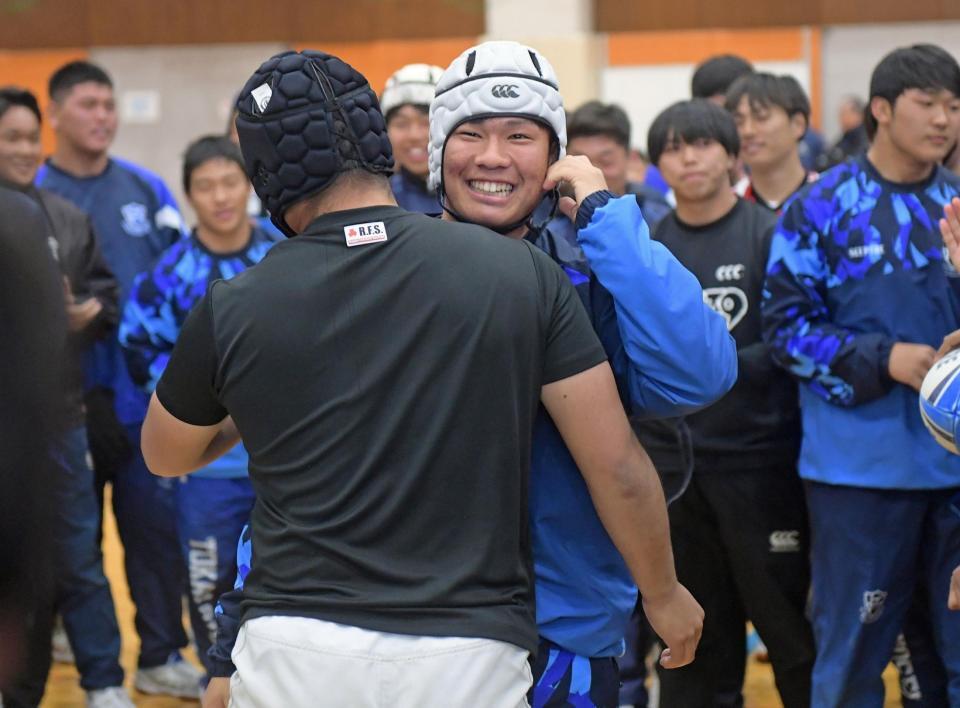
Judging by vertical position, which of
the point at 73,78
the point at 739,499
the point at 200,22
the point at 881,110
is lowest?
the point at 739,499

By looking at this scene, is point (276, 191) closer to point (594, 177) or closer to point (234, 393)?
point (234, 393)

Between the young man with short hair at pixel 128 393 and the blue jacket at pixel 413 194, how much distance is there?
3.57 ft

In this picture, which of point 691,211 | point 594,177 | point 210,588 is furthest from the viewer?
point 210,588

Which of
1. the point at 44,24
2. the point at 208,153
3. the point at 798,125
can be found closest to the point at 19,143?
the point at 208,153

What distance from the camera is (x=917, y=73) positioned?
365 centimetres

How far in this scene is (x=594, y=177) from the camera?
236 centimetres

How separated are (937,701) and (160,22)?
36.8 feet

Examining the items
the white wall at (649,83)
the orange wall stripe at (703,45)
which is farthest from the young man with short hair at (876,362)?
the orange wall stripe at (703,45)

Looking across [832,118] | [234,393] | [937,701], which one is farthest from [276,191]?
[832,118]

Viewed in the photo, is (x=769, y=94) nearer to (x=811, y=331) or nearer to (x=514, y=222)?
(x=811, y=331)

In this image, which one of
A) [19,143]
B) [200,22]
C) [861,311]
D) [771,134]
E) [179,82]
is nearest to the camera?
[861,311]

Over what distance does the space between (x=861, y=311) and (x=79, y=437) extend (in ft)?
8.46

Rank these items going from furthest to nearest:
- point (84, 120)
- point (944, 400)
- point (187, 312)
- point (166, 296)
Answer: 1. point (84, 120)
2. point (166, 296)
3. point (187, 312)
4. point (944, 400)

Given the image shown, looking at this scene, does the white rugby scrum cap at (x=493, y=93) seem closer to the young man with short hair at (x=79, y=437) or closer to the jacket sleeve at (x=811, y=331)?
the jacket sleeve at (x=811, y=331)
